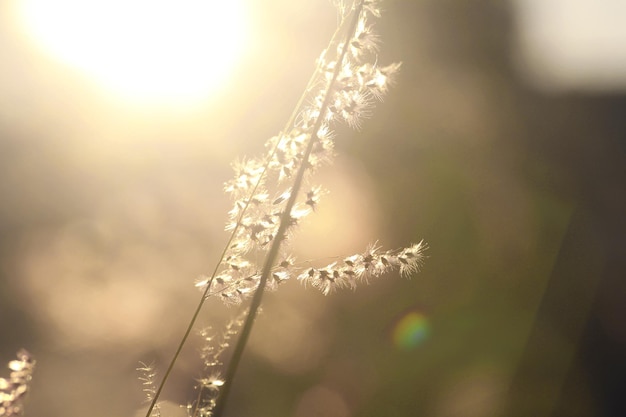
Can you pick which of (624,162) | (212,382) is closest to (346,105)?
(212,382)

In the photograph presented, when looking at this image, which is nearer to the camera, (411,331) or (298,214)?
(298,214)

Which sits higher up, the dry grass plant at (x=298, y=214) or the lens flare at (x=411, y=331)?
the lens flare at (x=411, y=331)

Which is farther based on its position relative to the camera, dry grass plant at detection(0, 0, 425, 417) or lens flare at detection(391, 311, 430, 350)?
lens flare at detection(391, 311, 430, 350)

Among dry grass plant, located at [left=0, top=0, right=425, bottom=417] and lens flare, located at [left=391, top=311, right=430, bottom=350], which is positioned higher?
lens flare, located at [left=391, top=311, right=430, bottom=350]

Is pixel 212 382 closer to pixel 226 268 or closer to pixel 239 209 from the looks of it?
pixel 226 268

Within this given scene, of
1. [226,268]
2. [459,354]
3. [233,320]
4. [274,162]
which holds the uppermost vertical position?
[459,354]

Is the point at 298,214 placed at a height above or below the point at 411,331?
below

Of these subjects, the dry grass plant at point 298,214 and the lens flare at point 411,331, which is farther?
the lens flare at point 411,331

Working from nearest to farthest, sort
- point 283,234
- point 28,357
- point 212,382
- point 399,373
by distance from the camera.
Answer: point 283,234, point 212,382, point 28,357, point 399,373
